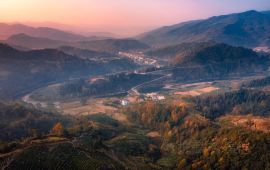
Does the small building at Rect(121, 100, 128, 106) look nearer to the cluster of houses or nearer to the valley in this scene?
the cluster of houses

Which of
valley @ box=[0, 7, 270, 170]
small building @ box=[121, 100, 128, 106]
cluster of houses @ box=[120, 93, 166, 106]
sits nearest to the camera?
valley @ box=[0, 7, 270, 170]

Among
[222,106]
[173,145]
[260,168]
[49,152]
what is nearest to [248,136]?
[260,168]

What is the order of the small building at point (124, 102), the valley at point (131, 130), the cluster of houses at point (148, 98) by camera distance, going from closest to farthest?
the valley at point (131, 130), the small building at point (124, 102), the cluster of houses at point (148, 98)

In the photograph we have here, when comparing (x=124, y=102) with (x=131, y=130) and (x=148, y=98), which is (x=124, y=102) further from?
(x=131, y=130)

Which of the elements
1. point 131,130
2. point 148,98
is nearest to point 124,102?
point 148,98

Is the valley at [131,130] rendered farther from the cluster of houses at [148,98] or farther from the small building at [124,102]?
the small building at [124,102]

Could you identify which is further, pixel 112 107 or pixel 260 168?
pixel 112 107

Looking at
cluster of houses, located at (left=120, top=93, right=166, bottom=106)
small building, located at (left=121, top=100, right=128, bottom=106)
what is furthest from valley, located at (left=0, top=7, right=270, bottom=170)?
small building, located at (left=121, top=100, right=128, bottom=106)

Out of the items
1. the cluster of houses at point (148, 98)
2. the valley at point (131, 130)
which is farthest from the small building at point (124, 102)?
the valley at point (131, 130)

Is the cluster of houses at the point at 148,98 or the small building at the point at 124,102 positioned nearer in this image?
the small building at the point at 124,102

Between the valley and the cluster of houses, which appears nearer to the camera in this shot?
the valley

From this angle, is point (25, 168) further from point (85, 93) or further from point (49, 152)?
point (85, 93)
